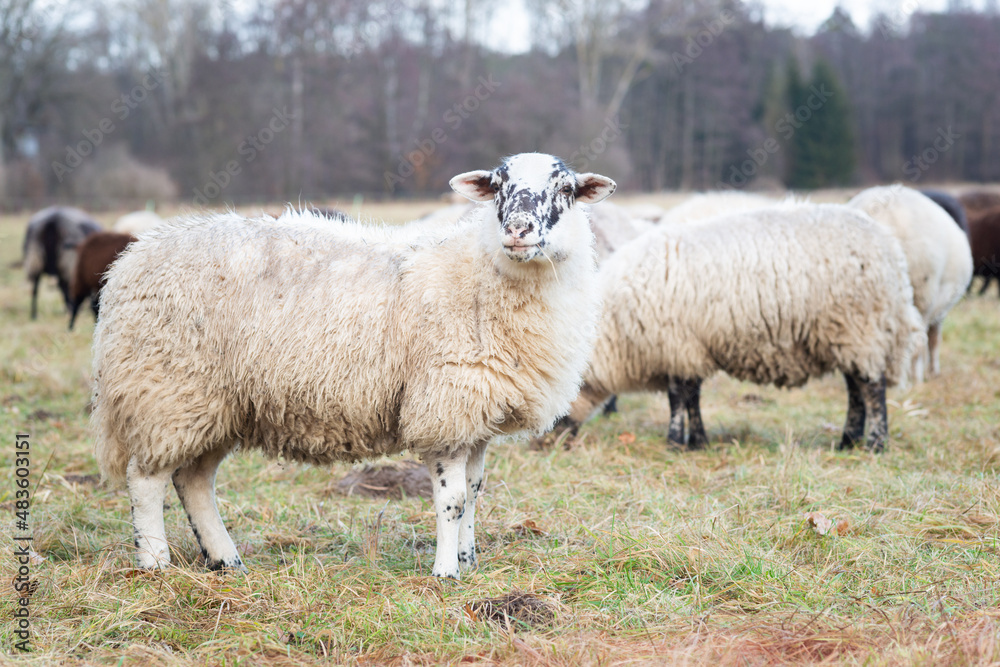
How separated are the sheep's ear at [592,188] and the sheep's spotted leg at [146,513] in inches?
92.2

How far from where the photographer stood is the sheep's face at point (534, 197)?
335cm

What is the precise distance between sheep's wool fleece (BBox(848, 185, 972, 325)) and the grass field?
6.86 ft

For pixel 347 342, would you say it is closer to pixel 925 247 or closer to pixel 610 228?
pixel 610 228

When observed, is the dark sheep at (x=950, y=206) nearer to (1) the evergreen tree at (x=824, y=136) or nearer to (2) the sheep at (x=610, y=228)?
(2) the sheep at (x=610, y=228)

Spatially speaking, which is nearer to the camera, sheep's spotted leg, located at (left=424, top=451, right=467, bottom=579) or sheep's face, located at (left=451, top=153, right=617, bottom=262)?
sheep's face, located at (left=451, top=153, right=617, bottom=262)

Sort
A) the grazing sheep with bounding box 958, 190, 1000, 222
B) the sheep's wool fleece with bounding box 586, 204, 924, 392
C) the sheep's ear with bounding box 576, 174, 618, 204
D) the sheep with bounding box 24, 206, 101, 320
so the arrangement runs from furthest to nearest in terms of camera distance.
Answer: the grazing sheep with bounding box 958, 190, 1000, 222 < the sheep with bounding box 24, 206, 101, 320 < the sheep's wool fleece with bounding box 586, 204, 924, 392 < the sheep's ear with bounding box 576, 174, 618, 204

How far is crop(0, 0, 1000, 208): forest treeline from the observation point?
102ft

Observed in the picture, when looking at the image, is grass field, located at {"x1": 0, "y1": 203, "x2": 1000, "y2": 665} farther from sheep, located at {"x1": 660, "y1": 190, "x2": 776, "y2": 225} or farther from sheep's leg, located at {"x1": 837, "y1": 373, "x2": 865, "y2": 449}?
sheep, located at {"x1": 660, "y1": 190, "x2": 776, "y2": 225}

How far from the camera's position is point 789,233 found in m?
6.09

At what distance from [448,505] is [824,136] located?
4221 cm

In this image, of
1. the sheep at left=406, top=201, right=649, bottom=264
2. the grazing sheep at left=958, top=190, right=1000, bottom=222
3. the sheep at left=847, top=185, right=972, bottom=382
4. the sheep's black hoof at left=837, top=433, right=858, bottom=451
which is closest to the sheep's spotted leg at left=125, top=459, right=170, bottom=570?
the sheep at left=406, top=201, right=649, bottom=264

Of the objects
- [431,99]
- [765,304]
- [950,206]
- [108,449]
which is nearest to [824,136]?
[431,99]

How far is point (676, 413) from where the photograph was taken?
6375 millimetres

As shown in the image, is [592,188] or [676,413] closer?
[592,188]
